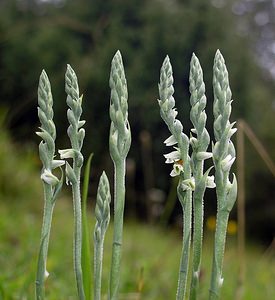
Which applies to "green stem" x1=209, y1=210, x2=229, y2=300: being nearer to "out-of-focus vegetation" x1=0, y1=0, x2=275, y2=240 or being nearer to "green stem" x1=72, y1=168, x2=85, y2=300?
"green stem" x1=72, y1=168, x2=85, y2=300

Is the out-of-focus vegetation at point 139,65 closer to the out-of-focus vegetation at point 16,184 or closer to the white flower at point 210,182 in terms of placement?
the out-of-focus vegetation at point 16,184

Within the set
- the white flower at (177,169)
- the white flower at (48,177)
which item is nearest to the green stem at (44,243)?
the white flower at (48,177)

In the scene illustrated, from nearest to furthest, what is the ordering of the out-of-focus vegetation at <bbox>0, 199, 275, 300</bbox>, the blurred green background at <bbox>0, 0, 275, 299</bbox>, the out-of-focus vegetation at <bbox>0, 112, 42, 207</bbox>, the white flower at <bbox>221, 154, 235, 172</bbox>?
the white flower at <bbox>221, 154, 235, 172</bbox> < the out-of-focus vegetation at <bbox>0, 199, 275, 300</bbox> < the out-of-focus vegetation at <bbox>0, 112, 42, 207</bbox> < the blurred green background at <bbox>0, 0, 275, 299</bbox>

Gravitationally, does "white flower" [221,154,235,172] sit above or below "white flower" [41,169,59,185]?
above

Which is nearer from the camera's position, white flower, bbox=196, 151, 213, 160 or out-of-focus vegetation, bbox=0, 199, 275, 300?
white flower, bbox=196, 151, 213, 160

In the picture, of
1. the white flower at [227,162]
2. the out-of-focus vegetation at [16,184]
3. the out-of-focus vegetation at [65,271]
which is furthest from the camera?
the out-of-focus vegetation at [16,184]

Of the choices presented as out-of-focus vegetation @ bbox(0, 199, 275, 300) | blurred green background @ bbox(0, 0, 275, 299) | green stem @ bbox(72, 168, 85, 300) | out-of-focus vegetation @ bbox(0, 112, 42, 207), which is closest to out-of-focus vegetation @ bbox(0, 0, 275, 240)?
blurred green background @ bbox(0, 0, 275, 299)

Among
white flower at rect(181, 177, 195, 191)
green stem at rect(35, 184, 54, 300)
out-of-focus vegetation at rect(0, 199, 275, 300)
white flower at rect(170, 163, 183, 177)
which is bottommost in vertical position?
out-of-focus vegetation at rect(0, 199, 275, 300)

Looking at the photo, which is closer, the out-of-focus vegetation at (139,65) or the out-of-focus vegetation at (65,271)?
the out-of-focus vegetation at (65,271)

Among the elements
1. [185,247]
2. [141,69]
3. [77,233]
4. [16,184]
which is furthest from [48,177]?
[141,69]

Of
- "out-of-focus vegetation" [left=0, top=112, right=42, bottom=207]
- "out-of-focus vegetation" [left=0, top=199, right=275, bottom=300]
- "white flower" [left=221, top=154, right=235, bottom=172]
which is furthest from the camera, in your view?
"out-of-focus vegetation" [left=0, top=112, right=42, bottom=207]
